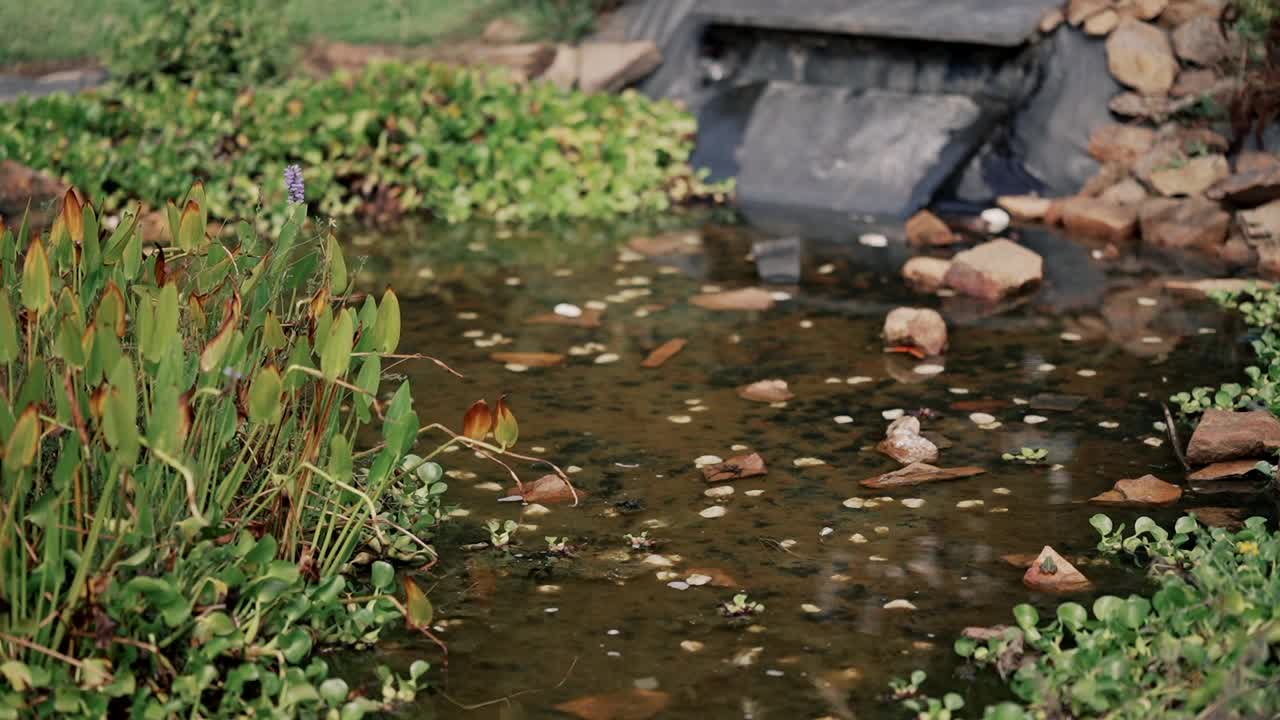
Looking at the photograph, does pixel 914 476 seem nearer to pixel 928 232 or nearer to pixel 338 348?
pixel 338 348

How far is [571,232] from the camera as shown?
7324mm

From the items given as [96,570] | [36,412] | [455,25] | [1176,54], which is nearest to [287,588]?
[96,570]

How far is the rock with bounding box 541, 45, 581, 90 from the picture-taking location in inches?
345

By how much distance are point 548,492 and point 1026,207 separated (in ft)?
12.8

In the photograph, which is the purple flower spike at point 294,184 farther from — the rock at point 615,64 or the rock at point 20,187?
the rock at point 615,64

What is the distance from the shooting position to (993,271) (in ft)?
20.0

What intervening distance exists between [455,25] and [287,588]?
7509 millimetres

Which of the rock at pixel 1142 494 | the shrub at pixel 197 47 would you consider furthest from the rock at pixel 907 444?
the shrub at pixel 197 47

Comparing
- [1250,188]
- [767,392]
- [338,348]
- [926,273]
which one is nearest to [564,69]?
[926,273]

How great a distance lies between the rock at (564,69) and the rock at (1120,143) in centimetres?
278

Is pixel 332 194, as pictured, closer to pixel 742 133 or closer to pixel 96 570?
pixel 742 133

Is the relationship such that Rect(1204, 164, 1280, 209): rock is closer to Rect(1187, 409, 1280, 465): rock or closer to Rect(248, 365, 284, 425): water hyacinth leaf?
Rect(1187, 409, 1280, 465): rock

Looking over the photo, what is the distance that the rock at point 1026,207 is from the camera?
24.1 ft

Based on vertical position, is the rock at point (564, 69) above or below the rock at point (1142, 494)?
above
